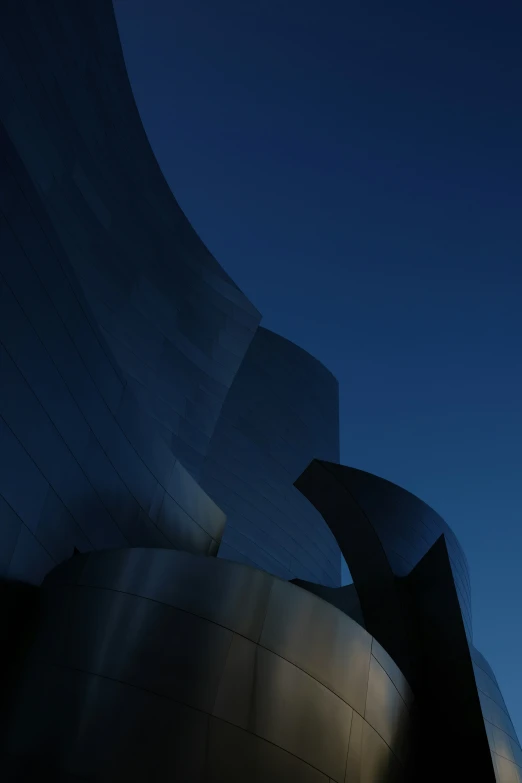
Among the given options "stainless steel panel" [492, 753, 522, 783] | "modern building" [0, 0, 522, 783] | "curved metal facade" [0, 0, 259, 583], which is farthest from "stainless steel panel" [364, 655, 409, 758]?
"curved metal facade" [0, 0, 259, 583]

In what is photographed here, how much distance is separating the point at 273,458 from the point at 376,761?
666 inches

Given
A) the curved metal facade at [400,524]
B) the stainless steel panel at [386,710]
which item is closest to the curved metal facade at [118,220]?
the curved metal facade at [400,524]

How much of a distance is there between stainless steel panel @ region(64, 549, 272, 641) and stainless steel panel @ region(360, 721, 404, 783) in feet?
7.15

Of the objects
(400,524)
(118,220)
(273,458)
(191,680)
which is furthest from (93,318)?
(273,458)

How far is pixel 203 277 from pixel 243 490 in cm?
722

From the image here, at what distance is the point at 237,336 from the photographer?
21.0 m

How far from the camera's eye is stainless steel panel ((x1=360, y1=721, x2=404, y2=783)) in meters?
8.29

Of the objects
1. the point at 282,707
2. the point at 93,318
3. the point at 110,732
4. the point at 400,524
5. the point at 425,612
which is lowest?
the point at 110,732

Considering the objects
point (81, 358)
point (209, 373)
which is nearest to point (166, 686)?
point (81, 358)

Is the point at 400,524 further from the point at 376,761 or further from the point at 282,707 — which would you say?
the point at 282,707

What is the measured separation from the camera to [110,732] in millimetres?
6758

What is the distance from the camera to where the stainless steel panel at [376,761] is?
27.2 ft

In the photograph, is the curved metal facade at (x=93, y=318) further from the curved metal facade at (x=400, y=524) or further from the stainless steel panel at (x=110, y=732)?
the curved metal facade at (x=400, y=524)

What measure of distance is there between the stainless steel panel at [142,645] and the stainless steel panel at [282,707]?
19cm
